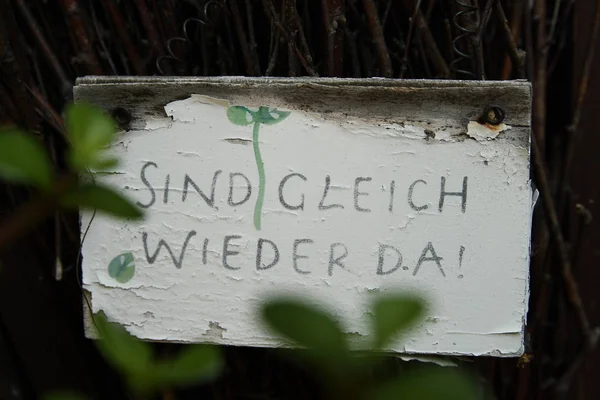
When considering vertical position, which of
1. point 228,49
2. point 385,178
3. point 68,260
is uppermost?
point 228,49

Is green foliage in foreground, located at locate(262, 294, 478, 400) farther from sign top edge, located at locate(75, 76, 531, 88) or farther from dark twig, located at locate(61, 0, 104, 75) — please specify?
dark twig, located at locate(61, 0, 104, 75)

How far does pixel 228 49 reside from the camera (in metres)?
0.96

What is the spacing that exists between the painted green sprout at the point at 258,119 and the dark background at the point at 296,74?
0.36ft

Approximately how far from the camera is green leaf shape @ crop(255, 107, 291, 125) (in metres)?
0.80

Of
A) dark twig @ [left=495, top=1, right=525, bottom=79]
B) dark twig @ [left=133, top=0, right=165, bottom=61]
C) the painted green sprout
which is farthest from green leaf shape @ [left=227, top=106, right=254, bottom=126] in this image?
dark twig @ [left=495, top=1, right=525, bottom=79]

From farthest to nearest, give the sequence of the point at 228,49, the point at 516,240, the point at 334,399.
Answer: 1. the point at 228,49
2. the point at 516,240
3. the point at 334,399

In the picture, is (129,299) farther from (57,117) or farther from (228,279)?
(57,117)

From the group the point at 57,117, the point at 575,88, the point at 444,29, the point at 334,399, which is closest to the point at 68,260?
the point at 57,117

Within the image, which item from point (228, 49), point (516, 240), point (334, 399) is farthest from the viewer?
point (228, 49)

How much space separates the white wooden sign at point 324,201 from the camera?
78cm

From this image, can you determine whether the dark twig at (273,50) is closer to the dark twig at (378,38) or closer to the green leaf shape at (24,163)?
the dark twig at (378,38)

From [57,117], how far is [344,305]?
0.49 m

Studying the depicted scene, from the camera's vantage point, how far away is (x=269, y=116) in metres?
0.80

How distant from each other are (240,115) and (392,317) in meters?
0.63
